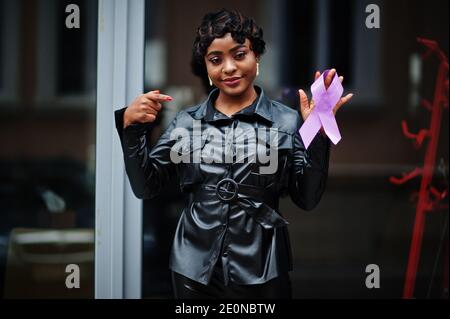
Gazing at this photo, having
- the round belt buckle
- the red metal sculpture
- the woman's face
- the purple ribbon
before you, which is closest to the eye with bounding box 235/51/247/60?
the woman's face

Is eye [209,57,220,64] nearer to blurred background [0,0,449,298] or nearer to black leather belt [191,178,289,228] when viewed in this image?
black leather belt [191,178,289,228]

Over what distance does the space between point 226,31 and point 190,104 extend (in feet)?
6.02

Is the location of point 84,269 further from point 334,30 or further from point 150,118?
point 334,30

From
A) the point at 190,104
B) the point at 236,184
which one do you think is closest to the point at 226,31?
the point at 236,184

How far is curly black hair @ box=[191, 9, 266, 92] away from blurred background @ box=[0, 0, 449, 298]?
2.82 feet

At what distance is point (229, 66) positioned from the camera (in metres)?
2.28

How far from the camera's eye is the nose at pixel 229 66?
2.29 meters

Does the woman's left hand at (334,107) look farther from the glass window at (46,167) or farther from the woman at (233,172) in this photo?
the glass window at (46,167)

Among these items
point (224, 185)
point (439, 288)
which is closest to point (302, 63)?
point (439, 288)

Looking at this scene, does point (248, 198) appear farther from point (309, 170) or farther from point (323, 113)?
point (323, 113)

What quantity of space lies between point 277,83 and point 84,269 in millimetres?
1955

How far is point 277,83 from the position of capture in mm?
4562

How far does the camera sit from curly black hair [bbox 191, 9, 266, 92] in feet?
7.45

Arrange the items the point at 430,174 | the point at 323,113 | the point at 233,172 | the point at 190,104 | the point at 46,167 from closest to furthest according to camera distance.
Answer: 1. the point at 323,113
2. the point at 233,172
3. the point at 430,174
4. the point at 46,167
5. the point at 190,104
